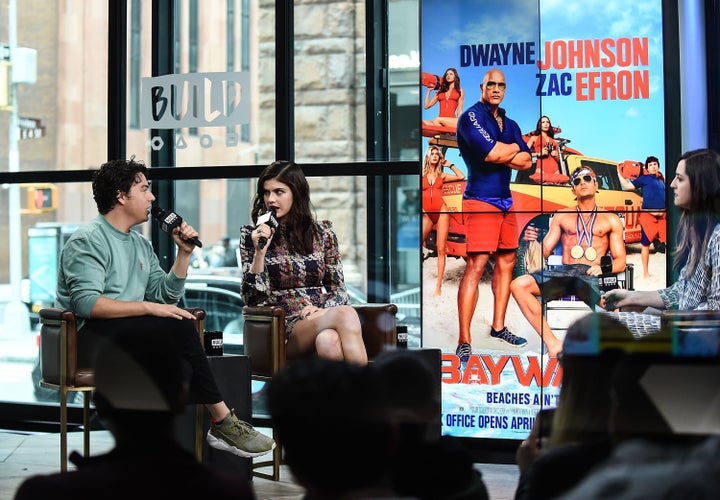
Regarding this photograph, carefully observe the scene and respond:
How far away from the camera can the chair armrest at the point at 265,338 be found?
450 cm

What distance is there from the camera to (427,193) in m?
5.26

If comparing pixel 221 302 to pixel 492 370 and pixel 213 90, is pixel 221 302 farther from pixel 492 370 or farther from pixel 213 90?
pixel 492 370

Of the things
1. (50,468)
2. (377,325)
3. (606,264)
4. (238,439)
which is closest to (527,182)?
(606,264)

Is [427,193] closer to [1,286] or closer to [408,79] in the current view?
[408,79]

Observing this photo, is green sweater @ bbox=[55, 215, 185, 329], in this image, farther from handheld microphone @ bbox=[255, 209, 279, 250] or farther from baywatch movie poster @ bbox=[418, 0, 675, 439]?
baywatch movie poster @ bbox=[418, 0, 675, 439]

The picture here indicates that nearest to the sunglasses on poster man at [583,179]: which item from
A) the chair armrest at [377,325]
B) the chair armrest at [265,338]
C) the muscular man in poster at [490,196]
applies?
the muscular man in poster at [490,196]

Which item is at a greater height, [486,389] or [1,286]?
[1,286]

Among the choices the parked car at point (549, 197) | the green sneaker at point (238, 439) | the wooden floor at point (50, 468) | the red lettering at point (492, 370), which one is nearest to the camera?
the green sneaker at point (238, 439)

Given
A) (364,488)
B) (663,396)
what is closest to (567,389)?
(663,396)

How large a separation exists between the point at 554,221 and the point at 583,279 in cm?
31

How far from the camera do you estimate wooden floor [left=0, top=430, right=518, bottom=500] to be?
4.29m

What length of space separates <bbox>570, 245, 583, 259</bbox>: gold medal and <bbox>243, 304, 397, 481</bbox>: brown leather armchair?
0.94m

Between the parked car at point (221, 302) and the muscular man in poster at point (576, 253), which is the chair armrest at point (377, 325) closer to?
the muscular man in poster at point (576, 253)

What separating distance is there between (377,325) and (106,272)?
4.13ft
